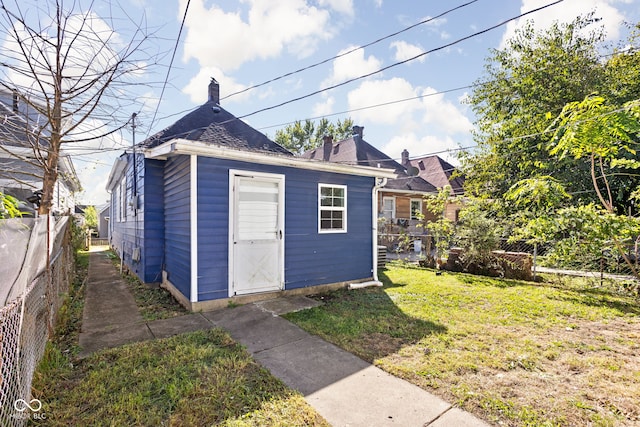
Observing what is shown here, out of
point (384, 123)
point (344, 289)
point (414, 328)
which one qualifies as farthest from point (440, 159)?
point (414, 328)

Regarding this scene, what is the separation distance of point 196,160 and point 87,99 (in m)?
1.58

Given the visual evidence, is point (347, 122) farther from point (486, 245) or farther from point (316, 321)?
point (316, 321)

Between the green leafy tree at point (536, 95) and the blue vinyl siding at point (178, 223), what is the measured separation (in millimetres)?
10001

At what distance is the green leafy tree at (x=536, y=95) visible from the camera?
400 inches

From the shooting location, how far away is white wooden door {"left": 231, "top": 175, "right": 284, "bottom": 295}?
5.31 meters

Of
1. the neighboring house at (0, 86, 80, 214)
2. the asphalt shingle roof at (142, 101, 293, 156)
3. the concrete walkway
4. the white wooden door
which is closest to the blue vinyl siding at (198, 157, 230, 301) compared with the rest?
the white wooden door

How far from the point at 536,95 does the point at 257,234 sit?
40.8 ft

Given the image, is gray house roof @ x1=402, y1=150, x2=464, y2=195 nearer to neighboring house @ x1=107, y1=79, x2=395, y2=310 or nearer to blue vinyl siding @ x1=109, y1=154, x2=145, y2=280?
neighboring house @ x1=107, y1=79, x2=395, y2=310

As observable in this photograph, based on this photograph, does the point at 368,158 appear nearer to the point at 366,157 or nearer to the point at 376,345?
the point at 366,157

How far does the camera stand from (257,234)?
5539mm

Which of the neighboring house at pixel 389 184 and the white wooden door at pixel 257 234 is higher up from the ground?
the neighboring house at pixel 389 184

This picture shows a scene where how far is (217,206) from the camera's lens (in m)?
5.07

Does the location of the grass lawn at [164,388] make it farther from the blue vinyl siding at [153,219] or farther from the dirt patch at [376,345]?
the blue vinyl siding at [153,219]

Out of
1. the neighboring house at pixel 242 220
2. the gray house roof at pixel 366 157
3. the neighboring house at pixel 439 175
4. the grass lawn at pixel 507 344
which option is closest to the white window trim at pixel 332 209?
the neighboring house at pixel 242 220
